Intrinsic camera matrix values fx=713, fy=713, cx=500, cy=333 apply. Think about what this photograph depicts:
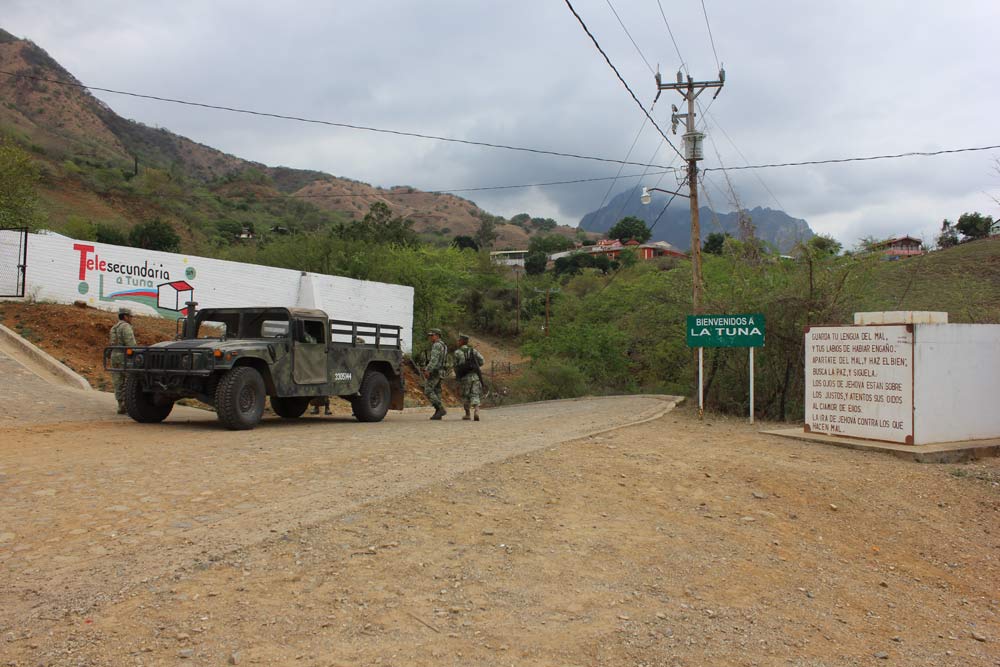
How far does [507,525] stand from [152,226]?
47.0m

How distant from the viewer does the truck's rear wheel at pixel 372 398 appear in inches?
507

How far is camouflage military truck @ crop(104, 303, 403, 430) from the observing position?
10.0 meters

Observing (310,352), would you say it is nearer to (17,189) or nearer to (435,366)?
(435,366)

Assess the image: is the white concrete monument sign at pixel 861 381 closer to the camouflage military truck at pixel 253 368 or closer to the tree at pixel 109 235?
the camouflage military truck at pixel 253 368

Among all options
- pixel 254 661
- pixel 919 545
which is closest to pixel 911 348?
pixel 919 545

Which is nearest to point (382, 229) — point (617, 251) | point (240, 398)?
point (240, 398)

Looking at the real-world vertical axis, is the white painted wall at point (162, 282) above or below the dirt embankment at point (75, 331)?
above

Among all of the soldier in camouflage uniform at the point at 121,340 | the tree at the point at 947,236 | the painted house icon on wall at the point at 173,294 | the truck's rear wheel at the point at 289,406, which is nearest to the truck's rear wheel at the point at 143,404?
the soldier in camouflage uniform at the point at 121,340

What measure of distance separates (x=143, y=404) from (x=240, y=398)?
68.2 inches

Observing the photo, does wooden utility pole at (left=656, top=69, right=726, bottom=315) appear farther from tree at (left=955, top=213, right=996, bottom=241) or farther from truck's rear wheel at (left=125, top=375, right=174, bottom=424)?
tree at (left=955, top=213, right=996, bottom=241)

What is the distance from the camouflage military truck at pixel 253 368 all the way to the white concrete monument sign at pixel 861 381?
24.6 feet

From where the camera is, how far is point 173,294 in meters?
21.0

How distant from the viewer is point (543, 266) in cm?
8325

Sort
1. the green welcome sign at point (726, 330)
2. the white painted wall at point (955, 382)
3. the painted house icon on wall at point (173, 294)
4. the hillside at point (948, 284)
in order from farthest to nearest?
the painted house icon on wall at point (173, 294) → the hillside at point (948, 284) → the green welcome sign at point (726, 330) → the white painted wall at point (955, 382)
